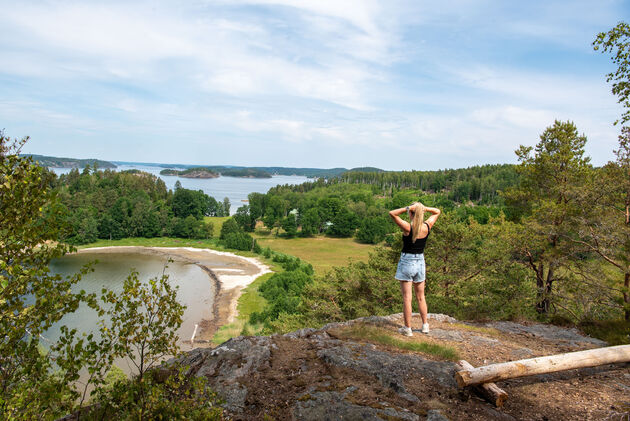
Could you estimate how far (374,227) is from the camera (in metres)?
80.4

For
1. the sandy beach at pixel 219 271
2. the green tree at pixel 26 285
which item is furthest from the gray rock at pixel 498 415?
the sandy beach at pixel 219 271

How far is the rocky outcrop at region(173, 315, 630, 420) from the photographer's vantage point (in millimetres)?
4605

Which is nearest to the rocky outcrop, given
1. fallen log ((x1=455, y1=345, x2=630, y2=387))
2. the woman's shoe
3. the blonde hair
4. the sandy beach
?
the woman's shoe

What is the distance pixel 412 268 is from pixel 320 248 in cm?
6732

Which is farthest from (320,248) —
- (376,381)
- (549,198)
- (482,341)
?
(376,381)

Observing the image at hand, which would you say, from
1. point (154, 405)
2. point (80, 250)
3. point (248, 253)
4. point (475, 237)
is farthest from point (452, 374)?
point (80, 250)

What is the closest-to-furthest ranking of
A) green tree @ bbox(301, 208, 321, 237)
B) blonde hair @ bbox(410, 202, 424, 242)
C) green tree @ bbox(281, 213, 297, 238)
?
blonde hair @ bbox(410, 202, 424, 242) → green tree @ bbox(281, 213, 297, 238) → green tree @ bbox(301, 208, 321, 237)

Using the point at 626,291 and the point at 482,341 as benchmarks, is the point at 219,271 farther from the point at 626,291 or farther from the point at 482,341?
the point at 482,341

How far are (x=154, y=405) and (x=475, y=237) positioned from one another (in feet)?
58.2

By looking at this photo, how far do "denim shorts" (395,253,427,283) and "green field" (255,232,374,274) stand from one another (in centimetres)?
4890

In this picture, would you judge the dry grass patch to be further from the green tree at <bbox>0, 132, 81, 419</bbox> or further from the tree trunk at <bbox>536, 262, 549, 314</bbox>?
the tree trunk at <bbox>536, 262, 549, 314</bbox>

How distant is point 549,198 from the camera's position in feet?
50.9

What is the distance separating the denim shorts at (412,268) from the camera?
6.91 metres

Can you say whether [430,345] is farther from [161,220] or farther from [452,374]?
[161,220]
